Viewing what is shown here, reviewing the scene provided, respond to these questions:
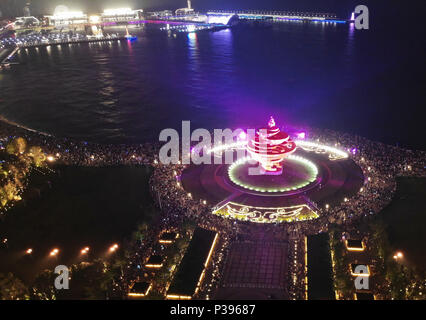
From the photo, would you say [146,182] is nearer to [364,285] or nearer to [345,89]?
[364,285]

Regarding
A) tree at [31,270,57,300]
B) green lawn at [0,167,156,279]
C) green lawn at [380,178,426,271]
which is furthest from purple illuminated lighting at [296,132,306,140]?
tree at [31,270,57,300]

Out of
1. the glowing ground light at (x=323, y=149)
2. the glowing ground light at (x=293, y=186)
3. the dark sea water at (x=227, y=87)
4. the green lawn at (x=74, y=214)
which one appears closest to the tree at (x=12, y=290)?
the green lawn at (x=74, y=214)

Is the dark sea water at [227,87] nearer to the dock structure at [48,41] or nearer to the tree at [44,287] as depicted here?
the dock structure at [48,41]

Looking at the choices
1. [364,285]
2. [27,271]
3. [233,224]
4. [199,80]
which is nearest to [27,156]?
[27,271]

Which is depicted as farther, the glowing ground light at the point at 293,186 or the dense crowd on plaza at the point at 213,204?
the glowing ground light at the point at 293,186

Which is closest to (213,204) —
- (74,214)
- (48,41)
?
(74,214)

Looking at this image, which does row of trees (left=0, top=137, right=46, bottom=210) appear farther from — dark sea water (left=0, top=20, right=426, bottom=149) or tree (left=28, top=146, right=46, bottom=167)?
dark sea water (left=0, top=20, right=426, bottom=149)

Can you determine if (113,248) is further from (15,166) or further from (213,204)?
(15,166)

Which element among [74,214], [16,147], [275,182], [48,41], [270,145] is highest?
[48,41]

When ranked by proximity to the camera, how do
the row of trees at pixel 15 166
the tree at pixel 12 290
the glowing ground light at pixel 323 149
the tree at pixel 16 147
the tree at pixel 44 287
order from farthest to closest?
the tree at pixel 16 147, the glowing ground light at pixel 323 149, the row of trees at pixel 15 166, the tree at pixel 44 287, the tree at pixel 12 290
